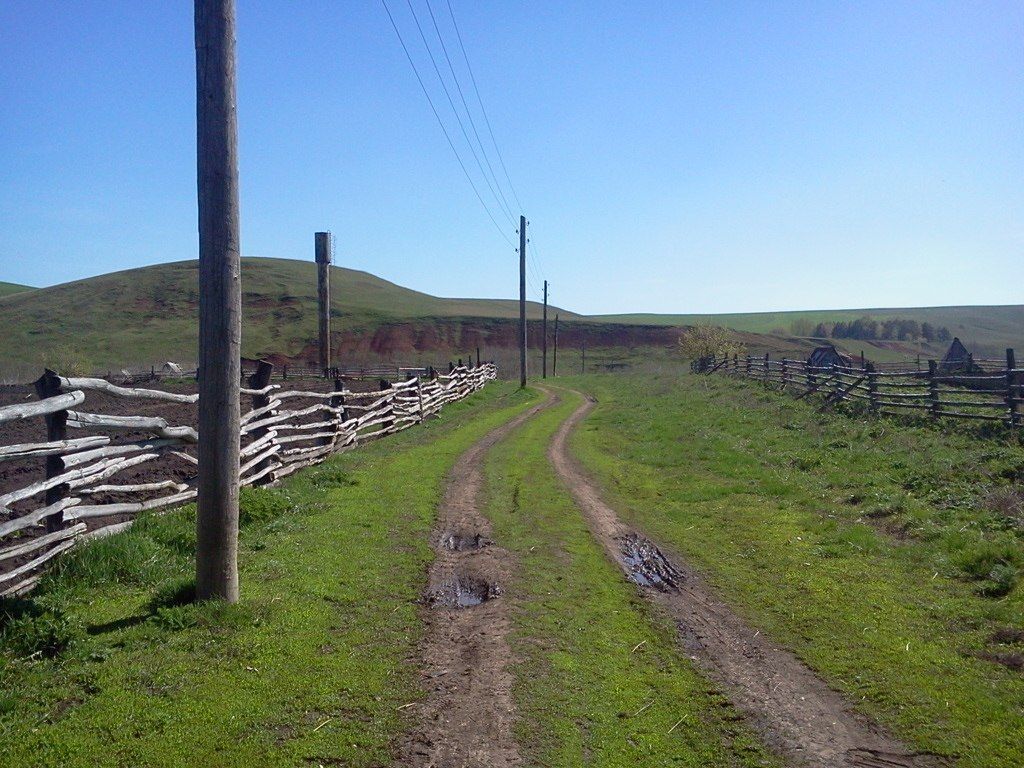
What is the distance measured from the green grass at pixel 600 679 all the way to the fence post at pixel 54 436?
4050 millimetres

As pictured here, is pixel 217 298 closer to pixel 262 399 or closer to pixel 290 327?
pixel 262 399

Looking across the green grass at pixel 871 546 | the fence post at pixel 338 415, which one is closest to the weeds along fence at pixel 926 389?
the green grass at pixel 871 546

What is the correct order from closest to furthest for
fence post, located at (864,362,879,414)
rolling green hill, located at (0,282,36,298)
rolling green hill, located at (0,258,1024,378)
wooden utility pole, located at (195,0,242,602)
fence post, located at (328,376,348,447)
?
1. wooden utility pole, located at (195,0,242,602)
2. fence post, located at (328,376,348,447)
3. fence post, located at (864,362,879,414)
4. rolling green hill, located at (0,258,1024,378)
5. rolling green hill, located at (0,282,36,298)

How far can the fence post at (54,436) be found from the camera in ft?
21.8

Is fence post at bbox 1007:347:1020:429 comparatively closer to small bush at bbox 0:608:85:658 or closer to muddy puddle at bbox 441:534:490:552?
muddy puddle at bbox 441:534:490:552

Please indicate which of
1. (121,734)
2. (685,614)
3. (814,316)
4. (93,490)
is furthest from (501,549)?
(814,316)

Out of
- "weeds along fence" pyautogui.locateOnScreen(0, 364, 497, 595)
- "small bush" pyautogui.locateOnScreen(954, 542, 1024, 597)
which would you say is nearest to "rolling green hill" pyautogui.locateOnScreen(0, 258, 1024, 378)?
"weeds along fence" pyautogui.locateOnScreen(0, 364, 497, 595)

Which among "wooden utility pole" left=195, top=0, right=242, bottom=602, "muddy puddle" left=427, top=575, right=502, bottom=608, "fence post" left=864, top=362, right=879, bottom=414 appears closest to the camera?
"wooden utility pole" left=195, top=0, right=242, bottom=602

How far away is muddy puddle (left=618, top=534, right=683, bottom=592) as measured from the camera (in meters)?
7.13

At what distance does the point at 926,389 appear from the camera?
19578 millimetres

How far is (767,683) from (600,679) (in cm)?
109

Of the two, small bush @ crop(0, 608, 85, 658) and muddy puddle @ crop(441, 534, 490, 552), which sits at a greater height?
small bush @ crop(0, 608, 85, 658)

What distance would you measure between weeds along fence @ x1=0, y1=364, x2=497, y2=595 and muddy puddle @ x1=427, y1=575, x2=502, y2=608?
301 cm

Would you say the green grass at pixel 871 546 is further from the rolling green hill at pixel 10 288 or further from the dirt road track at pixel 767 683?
the rolling green hill at pixel 10 288
